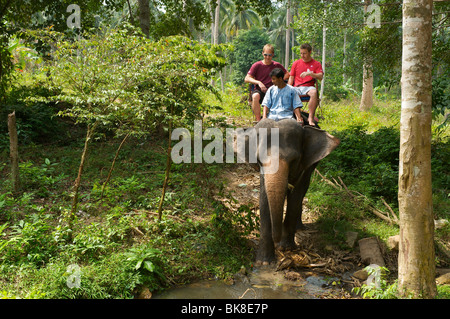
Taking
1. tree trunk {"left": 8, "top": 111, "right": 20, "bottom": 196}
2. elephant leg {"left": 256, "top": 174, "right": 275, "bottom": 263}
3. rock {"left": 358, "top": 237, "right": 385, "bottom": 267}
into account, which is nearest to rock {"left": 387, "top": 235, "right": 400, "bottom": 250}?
rock {"left": 358, "top": 237, "right": 385, "bottom": 267}

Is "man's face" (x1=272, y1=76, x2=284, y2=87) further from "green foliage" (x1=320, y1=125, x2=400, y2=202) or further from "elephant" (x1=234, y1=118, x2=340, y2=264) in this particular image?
"green foliage" (x1=320, y1=125, x2=400, y2=202)

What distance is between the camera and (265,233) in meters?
5.75

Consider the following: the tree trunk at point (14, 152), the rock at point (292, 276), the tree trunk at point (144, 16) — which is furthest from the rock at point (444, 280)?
the tree trunk at point (144, 16)

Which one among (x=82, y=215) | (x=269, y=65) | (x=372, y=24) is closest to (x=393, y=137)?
(x=372, y=24)

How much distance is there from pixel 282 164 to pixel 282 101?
3.71 ft

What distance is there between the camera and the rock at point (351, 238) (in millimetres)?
6487

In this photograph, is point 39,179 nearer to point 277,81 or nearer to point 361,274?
point 277,81

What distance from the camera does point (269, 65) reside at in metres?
7.25

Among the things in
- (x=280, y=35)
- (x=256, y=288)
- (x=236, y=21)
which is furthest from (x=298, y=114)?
(x=280, y=35)

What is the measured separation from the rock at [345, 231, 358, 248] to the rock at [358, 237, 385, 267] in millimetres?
208

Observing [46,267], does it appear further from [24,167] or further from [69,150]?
[69,150]

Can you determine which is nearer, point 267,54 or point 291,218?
point 291,218

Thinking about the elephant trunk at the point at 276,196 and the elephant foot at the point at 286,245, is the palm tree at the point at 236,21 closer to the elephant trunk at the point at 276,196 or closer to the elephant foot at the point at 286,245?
the elephant foot at the point at 286,245

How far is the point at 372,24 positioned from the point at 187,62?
6.55 m
